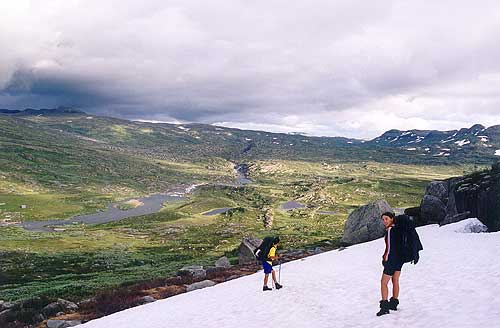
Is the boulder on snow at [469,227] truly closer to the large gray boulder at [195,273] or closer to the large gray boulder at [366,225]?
the large gray boulder at [366,225]

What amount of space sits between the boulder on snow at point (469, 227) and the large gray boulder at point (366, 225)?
9482 millimetres

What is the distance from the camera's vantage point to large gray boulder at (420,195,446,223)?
51.5 metres

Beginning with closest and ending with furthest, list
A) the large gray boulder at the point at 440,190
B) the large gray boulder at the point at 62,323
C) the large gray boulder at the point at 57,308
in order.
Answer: the large gray boulder at the point at 62,323, the large gray boulder at the point at 57,308, the large gray boulder at the point at 440,190

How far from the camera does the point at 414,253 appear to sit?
51.6ft

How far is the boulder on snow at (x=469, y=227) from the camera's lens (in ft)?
117

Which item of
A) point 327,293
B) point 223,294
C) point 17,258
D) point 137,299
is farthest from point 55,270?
point 327,293

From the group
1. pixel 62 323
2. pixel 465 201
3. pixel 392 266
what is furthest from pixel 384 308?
pixel 465 201

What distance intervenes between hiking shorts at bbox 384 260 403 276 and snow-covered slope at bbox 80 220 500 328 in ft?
5.77

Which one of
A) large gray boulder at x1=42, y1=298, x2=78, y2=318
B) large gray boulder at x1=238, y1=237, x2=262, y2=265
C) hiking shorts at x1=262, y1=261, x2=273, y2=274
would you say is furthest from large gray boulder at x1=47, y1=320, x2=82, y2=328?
large gray boulder at x1=238, y1=237, x2=262, y2=265

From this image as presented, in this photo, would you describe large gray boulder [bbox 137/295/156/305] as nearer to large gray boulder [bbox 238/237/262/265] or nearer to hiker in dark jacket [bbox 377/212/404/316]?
large gray boulder [bbox 238/237/262/265]

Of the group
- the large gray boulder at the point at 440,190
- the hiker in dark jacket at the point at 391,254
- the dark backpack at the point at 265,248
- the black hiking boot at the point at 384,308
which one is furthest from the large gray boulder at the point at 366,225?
the hiker in dark jacket at the point at 391,254

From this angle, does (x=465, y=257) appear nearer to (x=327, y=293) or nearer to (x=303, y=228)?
(x=327, y=293)

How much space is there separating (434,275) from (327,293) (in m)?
5.96

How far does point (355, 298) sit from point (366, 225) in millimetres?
31299
